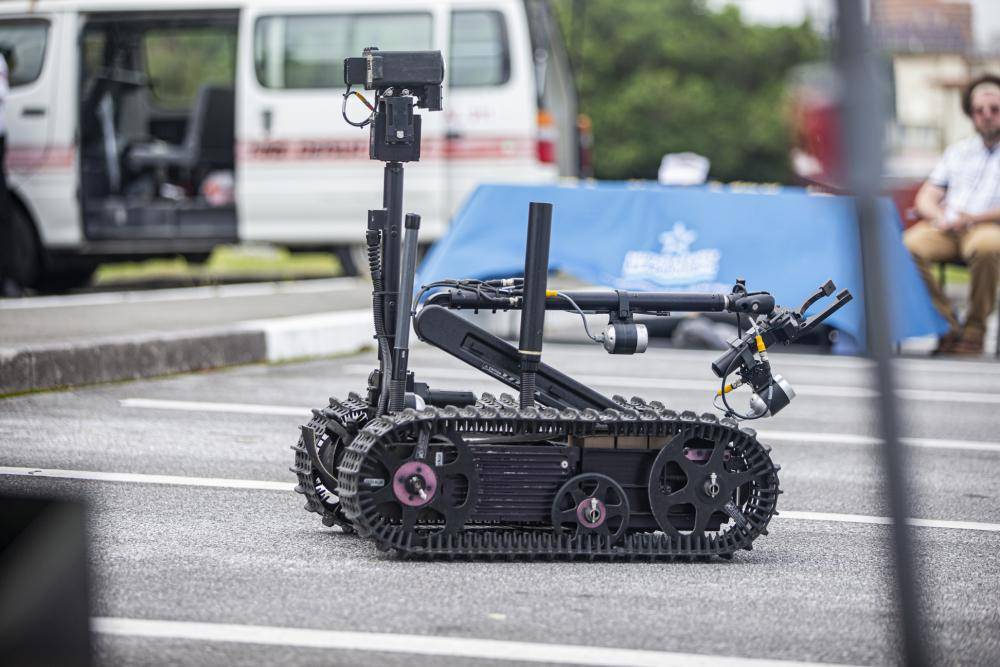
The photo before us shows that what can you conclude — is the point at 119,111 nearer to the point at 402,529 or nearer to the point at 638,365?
the point at 638,365

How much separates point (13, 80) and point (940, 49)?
1313 centimetres

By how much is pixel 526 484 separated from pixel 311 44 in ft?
33.1

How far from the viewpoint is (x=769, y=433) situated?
7.45 metres

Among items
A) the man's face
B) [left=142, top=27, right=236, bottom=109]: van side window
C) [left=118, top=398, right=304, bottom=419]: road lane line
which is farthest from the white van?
[left=142, top=27, right=236, bottom=109]: van side window

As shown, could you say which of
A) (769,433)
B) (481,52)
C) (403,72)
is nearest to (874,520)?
(769,433)

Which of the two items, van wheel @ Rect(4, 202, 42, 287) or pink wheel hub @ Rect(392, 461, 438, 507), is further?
van wheel @ Rect(4, 202, 42, 287)

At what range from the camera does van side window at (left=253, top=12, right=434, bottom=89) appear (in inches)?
548

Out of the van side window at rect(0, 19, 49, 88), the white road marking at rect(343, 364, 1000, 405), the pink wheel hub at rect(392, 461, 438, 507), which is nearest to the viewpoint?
the pink wheel hub at rect(392, 461, 438, 507)

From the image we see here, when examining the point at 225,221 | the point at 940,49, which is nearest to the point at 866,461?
the point at 940,49

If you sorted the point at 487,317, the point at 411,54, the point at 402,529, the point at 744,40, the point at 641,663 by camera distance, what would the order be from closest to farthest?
the point at 641,663 → the point at 402,529 → the point at 411,54 → the point at 487,317 → the point at 744,40

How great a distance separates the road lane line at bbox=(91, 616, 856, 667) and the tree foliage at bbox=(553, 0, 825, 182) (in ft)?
213

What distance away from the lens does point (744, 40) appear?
7756 cm

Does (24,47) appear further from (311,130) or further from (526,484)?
(526,484)

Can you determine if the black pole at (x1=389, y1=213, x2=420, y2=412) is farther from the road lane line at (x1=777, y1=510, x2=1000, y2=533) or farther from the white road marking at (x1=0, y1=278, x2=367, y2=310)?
the white road marking at (x1=0, y1=278, x2=367, y2=310)
